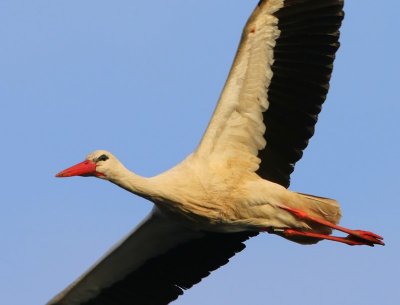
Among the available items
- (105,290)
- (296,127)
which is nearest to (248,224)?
(296,127)

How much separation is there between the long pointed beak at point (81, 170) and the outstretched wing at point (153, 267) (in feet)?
4.95

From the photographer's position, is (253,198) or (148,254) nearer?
(253,198)

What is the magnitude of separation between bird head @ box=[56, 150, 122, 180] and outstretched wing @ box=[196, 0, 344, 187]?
3.53ft

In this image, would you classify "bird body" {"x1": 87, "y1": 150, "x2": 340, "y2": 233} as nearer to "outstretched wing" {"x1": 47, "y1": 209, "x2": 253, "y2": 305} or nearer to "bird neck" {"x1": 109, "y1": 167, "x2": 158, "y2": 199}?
"bird neck" {"x1": 109, "y1": 167, "x2": 158, "y2": 199}

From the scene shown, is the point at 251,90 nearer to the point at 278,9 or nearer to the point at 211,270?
the point at 278,9

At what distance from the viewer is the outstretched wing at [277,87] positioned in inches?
620

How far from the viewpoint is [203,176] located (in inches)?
606

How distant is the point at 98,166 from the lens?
1526cm

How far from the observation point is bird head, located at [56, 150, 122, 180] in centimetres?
1520

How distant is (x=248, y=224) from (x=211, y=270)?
1.60 m

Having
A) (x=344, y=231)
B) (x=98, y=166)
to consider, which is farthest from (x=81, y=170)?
(x=344, y=231)

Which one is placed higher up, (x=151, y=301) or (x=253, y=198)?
(x=253, y=198)

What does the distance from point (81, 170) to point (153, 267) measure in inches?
90.0

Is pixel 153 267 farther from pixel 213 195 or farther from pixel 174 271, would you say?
pixel 213 195
